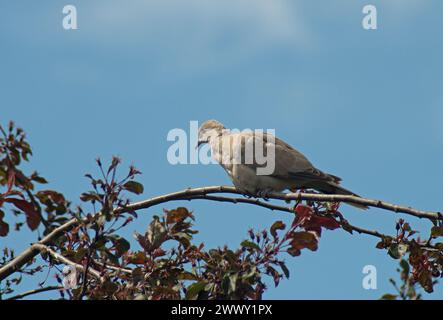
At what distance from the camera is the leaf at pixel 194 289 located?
515 cm

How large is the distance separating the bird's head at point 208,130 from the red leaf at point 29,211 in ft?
12.1

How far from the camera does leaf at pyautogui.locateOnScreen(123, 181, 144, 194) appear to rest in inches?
213

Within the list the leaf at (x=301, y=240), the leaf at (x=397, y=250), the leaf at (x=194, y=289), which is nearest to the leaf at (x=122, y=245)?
the leaf at (x=194, y=289)

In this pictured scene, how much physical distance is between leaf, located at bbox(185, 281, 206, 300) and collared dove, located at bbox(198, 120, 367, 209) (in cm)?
297

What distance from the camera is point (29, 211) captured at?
Result: 5746mm

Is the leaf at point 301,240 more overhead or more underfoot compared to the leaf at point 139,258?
more overhead

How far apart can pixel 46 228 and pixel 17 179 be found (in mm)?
773

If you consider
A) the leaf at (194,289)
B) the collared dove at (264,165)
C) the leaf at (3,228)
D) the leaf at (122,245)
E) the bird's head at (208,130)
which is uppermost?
the bird's head at (208,130)

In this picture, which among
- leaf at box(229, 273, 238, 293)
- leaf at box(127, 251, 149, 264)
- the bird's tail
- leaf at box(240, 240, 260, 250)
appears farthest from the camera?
the bird's tail

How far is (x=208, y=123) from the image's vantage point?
31.2 ft

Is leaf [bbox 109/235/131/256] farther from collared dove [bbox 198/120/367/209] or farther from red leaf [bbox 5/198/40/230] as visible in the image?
collared dove [bbox 198/120/367/209]

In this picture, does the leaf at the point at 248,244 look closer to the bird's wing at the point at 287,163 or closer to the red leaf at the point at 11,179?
the red leaf at the point at 11,179

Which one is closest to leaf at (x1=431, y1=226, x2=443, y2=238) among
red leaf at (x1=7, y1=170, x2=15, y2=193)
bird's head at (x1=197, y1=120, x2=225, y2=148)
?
red leaf at (x1=7, y1=170, x2=15, y2=193)

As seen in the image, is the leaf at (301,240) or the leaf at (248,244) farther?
the leaf at (301,240)
